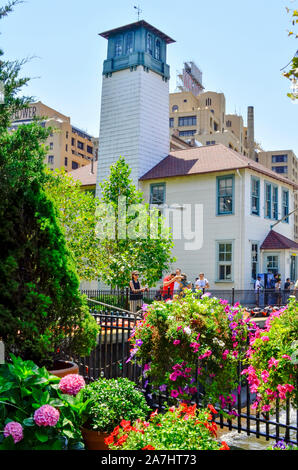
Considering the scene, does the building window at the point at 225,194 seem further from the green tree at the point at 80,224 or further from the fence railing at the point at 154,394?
the fence railing at the point at 154,394

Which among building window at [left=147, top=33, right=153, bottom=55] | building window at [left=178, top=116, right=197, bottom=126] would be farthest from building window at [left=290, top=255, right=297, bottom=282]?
building window at [left=178, top=116, right=197, bottom=126]

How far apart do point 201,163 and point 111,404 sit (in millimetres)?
25396

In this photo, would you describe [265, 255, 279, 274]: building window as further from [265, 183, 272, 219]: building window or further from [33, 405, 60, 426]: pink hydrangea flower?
[33, 405, 60, 426]: pink hydrangea flower

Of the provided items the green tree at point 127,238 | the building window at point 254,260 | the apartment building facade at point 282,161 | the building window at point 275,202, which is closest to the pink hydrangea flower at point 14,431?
the green tree at point 127,238

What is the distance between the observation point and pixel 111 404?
4.61 metres

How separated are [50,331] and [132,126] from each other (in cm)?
2574

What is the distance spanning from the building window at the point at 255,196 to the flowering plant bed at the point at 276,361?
78.1ft

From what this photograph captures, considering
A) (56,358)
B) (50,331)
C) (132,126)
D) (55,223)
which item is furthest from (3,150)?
(132,126)

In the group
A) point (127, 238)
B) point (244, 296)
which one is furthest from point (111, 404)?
point (244, 296)

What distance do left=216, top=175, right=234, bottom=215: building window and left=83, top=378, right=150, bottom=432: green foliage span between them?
23224 millimetres

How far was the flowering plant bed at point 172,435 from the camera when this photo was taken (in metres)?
3.42

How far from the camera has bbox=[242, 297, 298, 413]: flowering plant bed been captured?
4.23 meters

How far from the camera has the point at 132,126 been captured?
29781 mm

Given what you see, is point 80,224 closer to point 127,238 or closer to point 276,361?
point 127,238
